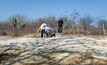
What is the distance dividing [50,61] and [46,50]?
1.48 metres

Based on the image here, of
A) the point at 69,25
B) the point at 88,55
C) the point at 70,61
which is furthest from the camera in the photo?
the point at 69,25

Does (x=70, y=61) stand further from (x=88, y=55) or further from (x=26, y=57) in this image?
(x=26, y=57)

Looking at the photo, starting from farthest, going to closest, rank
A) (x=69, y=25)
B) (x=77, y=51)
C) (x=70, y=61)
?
(x=69, y=25) → (x=77, y=51) → (x=70, y=61)

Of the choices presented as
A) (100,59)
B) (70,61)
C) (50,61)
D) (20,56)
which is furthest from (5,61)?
(100,59)

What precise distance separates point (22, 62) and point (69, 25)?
24352mm

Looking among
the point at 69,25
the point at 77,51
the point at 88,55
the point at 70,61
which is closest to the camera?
the point at 70,61

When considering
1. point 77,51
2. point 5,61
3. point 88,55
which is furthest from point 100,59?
point 5,61

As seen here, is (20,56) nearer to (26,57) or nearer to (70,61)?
(26,57)

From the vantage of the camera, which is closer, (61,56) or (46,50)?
(61,56)

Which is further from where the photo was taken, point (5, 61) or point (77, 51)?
point (77, 51)

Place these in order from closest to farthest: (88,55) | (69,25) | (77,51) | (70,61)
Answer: (70,61) → (88,55) → (77,51) → (69,25)

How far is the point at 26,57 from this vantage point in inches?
423

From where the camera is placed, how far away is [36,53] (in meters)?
11.2

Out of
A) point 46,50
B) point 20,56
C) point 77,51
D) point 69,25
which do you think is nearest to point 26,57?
point 20,56
